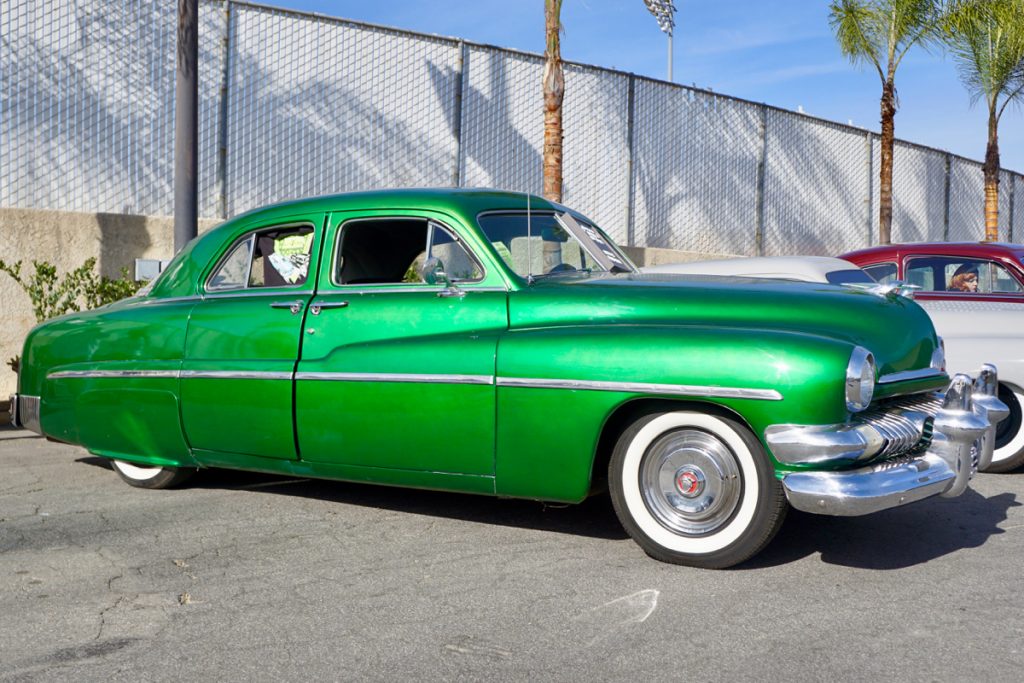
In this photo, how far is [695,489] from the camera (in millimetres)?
4285

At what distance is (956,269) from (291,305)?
494 cm

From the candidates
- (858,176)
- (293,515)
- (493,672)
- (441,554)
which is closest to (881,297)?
(441,554)

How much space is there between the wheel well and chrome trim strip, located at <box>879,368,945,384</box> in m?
0.61

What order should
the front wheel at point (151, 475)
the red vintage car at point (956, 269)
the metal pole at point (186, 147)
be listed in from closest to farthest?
1. the front wheel at point (151, 475)
2. the red vintage car at point (956, 269)
3. the metal pole at point (186, 147)

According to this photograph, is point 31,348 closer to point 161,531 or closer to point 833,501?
point 161,531

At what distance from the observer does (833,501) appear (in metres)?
3.90

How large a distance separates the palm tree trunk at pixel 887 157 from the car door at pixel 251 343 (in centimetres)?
1368

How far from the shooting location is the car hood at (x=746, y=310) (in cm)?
432

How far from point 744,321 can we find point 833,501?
0.81m

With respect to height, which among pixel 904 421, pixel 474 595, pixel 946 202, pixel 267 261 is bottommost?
pixel 474 595

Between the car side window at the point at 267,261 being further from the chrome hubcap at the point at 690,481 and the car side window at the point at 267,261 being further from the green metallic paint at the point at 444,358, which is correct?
the chrome hubcap at the point at 690,481

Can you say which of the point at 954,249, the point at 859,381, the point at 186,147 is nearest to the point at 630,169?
the point at 954,249

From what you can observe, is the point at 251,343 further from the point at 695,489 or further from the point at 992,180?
the point at 992,180

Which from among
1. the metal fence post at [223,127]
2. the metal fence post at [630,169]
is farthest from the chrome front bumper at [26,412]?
the metal fence post at [630,169]
